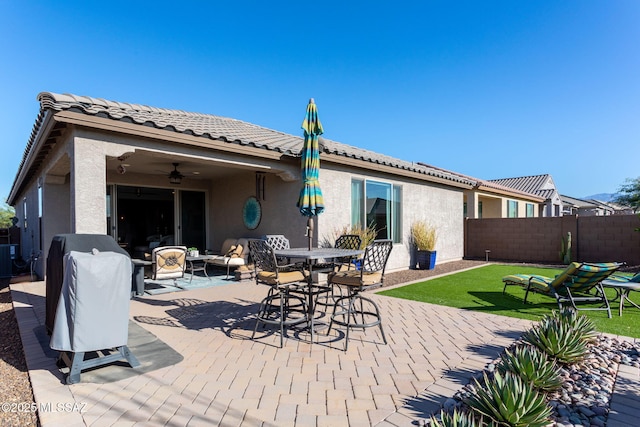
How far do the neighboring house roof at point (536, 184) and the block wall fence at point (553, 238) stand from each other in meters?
12.3

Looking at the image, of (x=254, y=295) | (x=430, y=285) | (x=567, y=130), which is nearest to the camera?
(x=254, y=295)

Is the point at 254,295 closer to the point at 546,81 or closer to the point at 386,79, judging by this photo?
the point at 386,79

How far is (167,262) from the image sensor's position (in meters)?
7.14

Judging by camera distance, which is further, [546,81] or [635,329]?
[546,81]

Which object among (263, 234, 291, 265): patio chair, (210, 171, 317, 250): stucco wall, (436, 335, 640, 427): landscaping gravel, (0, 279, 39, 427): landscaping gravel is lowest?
(0, 279, 39, 427): landscaping gravel

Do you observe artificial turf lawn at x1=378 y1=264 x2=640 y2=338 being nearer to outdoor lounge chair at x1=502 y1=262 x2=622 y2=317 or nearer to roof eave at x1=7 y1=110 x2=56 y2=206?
outdoor lounge chair at x1=502 y1=262 x2=622 y2=317

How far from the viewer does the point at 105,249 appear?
369 centimetres

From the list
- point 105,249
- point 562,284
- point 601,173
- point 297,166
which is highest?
point 601,173

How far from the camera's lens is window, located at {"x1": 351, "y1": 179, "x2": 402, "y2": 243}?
359 inches

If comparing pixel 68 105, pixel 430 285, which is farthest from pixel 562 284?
pixel 68 105

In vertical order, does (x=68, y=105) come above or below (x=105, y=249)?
above

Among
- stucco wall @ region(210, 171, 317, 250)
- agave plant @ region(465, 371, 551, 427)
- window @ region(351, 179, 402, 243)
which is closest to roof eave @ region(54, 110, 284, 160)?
stucco wall @ region(210, 171, 317, 250)

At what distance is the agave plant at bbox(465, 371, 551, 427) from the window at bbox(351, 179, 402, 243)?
668cm

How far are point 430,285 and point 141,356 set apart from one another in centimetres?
630
